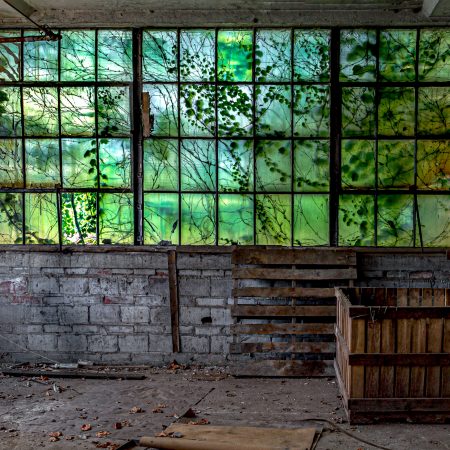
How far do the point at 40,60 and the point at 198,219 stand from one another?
2665 mm

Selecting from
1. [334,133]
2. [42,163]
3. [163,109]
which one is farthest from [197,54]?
[42,163]

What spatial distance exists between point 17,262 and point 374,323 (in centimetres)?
435

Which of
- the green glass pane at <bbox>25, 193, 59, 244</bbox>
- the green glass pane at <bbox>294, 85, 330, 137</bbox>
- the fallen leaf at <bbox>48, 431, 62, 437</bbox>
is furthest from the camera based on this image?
the green glass pane at <bbox>25, 193, 59, 244</bbox>

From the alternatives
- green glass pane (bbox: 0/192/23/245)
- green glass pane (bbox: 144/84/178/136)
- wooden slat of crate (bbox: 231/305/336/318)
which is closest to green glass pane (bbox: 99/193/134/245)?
green glass pane (bbox: 144/84/178/136)

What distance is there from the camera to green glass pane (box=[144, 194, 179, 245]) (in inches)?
280

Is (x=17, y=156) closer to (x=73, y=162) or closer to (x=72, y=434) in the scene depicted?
(x=73, y=162)

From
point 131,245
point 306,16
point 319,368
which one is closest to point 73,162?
point 131,245

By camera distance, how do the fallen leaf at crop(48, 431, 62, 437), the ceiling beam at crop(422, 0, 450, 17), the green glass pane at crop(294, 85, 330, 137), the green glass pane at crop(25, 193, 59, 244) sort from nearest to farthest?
the fallen leaf at crop(48, 431, 62, 437) < the ceiling beam at crop(422, 0, 450, 17) < the green glass pane at crop(294, 85, 330, 137) < the green glass pane at crop(25, 193, 59, 244)

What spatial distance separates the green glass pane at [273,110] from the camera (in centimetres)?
694

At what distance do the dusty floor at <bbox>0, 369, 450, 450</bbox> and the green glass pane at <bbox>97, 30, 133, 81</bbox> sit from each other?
3.48 meters

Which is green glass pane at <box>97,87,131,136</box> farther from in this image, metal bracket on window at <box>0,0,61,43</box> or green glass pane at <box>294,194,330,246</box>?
green glass pane at <box>294,194,330,246</box>

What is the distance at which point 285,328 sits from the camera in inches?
265

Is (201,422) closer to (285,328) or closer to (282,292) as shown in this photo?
(285,328)

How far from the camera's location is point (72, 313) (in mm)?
7168
